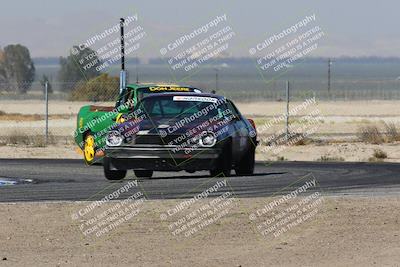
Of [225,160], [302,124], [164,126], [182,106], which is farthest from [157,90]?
[302,124]

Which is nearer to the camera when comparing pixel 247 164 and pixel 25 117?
pixel 247 164

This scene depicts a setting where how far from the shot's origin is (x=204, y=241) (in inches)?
551

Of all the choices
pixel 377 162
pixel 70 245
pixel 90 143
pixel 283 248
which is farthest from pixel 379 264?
pixel 377 162

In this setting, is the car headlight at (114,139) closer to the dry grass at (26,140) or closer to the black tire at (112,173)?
the black tire at (112,173)

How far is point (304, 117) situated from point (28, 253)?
41446mm

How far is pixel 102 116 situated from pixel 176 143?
10.8ft

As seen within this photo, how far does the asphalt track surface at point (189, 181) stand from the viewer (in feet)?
62.1

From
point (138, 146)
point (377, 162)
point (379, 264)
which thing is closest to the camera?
point (379, 264)

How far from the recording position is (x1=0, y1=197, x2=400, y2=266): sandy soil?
499 inches

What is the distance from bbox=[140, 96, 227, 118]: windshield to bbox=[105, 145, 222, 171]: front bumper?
1.08m

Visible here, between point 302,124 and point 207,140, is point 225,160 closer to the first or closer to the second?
point 207,140

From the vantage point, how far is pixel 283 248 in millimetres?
13547

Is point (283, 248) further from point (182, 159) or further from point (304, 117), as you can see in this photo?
point (304, 117)

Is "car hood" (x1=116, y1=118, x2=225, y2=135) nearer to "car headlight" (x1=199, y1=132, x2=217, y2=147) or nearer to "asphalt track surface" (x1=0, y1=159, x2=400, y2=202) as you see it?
"car headlight" (x1=199, y1=132, x2=217, y2=147)
